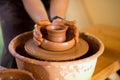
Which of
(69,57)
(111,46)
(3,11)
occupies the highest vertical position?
(69,57)

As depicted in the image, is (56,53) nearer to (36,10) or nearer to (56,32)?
(56,32)

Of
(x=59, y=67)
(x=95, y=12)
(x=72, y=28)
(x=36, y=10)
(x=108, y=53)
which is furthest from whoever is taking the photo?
A: (x=95, y=12)

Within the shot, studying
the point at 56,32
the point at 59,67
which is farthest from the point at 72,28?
the point at 59,67

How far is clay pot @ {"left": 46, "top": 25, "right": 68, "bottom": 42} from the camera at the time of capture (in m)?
0.82

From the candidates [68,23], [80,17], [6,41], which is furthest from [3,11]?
[80,17]

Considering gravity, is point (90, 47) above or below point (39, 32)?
below

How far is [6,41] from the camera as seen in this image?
136 centimetres

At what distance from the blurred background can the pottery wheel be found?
1.14 meters

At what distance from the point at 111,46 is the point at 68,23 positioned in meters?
0.66

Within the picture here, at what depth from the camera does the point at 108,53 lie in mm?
1374

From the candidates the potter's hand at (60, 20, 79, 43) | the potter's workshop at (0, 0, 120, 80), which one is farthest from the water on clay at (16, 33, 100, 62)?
the potter's hand at (60, 20, 79, 43)

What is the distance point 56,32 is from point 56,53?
76mm

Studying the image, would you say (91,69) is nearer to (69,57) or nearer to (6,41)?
(69,57)

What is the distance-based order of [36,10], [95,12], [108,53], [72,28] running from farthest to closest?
1. [95,12]
2. [108,53]
3. [36,10]
4. [72,28]
